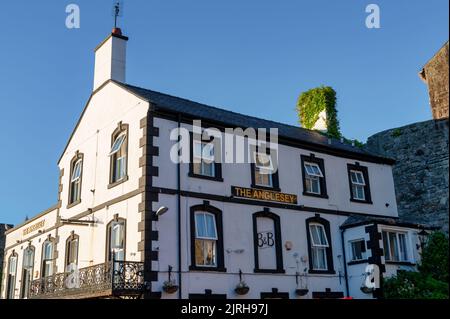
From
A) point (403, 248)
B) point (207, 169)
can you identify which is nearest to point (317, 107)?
point (403, 248)

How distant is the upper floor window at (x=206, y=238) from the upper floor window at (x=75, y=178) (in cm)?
618

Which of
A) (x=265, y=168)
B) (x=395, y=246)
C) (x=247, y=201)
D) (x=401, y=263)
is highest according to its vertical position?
(x=265, y=168)

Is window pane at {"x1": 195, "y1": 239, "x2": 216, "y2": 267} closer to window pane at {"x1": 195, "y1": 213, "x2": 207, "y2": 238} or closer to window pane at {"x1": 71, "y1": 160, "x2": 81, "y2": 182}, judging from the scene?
window pane at {"x1": 195, "y1": 213, "x2": 207, "y2": 238}

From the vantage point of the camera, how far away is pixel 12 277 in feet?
83.7

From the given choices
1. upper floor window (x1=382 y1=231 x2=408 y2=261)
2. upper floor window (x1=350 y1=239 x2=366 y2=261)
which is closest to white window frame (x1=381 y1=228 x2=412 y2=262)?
A: upper floor window (x1=382 y1=231 x2=408 y2=261)

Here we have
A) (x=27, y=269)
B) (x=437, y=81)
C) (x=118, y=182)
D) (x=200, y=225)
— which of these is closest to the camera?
(x=200, y=225)

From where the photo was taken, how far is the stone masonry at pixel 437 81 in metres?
26.7

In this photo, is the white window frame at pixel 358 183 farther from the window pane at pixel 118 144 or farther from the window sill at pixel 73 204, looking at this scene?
the window sill at pixel 73 204

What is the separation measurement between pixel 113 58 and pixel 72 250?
763 cm

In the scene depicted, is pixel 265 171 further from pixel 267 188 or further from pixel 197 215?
pixel 197 215

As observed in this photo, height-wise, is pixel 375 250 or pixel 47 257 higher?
pixel 47 257

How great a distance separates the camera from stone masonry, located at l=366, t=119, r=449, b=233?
24.9 m
